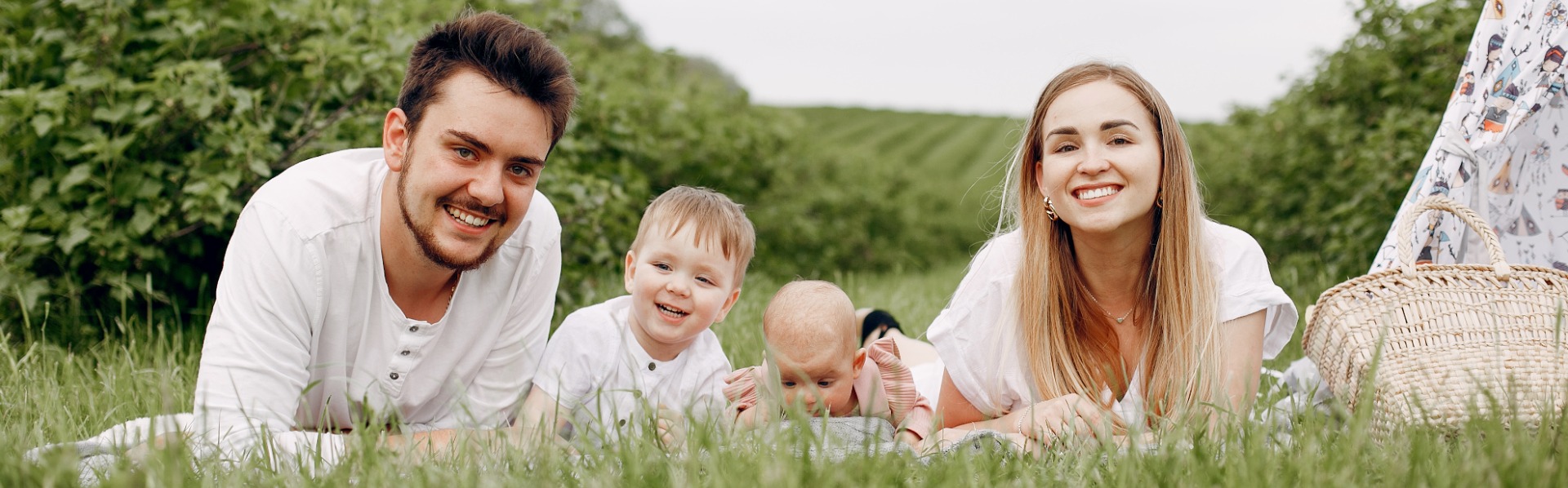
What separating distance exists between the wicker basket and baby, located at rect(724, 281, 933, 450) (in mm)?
1272

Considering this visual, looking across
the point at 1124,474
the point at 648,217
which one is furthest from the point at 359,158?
the point at 1124,474

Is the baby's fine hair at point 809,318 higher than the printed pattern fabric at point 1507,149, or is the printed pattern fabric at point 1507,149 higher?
the printed pattern fabric at point 1507,149

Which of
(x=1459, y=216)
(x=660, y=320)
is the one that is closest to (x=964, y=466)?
(x=660, y=320)

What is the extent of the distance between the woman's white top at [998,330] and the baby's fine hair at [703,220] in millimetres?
701

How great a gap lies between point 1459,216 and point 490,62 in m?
2.99

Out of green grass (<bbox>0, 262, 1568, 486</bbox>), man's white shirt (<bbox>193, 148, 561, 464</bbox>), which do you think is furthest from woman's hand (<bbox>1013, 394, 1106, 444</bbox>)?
man's white shirt (<bbox>193, 148, 561, 464</bbox>)

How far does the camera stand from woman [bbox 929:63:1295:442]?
3.01 m

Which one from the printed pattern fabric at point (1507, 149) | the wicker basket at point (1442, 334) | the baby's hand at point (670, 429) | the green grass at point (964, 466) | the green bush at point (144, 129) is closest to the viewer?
the green grass at point (964, 466)

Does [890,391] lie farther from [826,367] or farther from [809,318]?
[809,318]

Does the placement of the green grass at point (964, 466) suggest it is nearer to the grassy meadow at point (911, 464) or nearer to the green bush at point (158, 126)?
the grassy meadow at point (911, 464)

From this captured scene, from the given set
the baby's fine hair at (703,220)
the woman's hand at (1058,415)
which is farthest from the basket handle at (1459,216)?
the baby's fine hair at (703,220)

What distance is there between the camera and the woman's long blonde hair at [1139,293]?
3062 mm

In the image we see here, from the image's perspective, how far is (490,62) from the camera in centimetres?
287

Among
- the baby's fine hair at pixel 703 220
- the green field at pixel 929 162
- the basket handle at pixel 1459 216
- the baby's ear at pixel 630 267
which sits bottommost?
the green field at pixel 929 162
